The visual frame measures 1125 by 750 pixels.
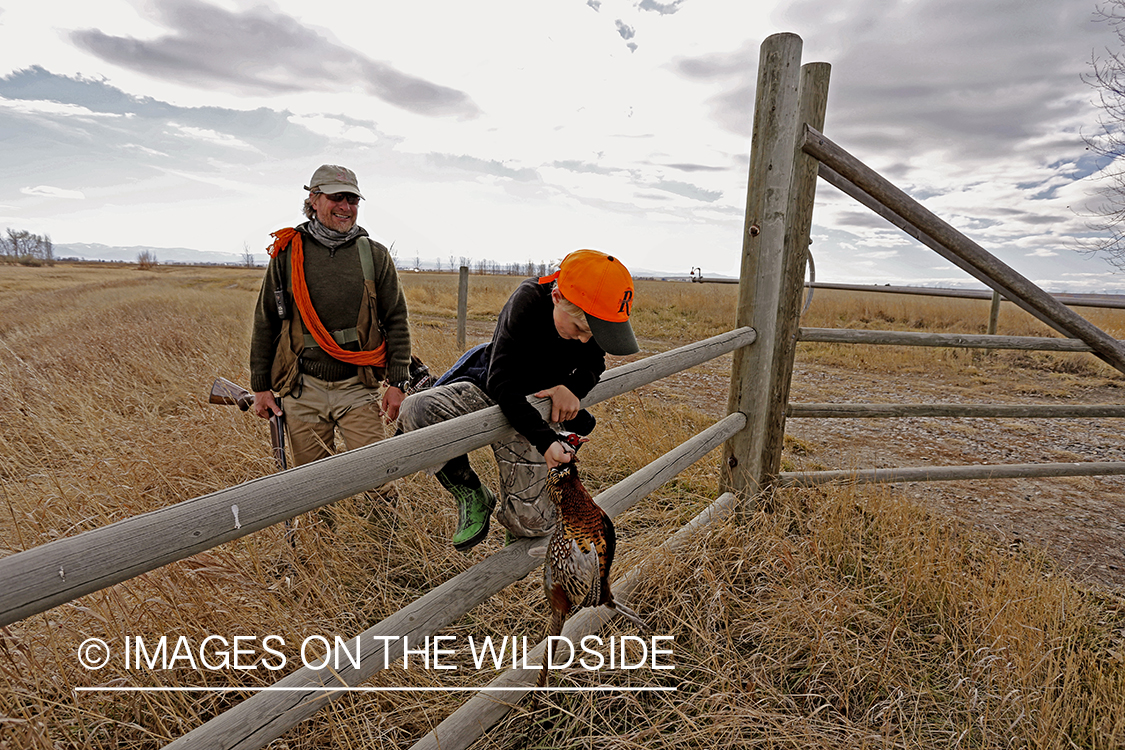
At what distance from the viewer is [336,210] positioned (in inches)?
118

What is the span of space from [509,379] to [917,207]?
2.34 meters

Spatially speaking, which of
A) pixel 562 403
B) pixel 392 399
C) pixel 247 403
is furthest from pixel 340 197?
pixel 562 403

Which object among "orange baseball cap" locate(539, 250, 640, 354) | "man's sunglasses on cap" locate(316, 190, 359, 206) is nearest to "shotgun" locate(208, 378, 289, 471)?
"man's sunglasses on cap" locate(316, 190, 359, 206)

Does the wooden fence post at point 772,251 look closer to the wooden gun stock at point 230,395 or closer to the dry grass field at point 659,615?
the dry grass field at point 659,615

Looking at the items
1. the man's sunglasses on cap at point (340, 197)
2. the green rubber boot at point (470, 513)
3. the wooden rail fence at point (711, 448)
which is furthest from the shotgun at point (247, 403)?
the wooden rail fence at point (711, 448)

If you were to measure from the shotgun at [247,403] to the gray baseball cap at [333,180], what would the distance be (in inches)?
51.1

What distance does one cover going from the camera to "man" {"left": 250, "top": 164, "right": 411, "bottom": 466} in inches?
118

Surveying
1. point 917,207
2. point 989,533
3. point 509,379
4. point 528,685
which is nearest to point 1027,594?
point 989,533

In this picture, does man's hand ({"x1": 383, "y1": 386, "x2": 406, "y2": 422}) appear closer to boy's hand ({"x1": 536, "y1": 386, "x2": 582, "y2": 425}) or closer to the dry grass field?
the dry grass field

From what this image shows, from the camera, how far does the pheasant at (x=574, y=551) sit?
1518 mm

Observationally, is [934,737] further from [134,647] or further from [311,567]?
[134,647]

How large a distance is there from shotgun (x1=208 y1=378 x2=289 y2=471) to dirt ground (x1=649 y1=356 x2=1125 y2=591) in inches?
138

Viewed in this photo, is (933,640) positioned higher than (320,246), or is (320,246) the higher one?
(320,246)

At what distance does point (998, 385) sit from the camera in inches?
319
